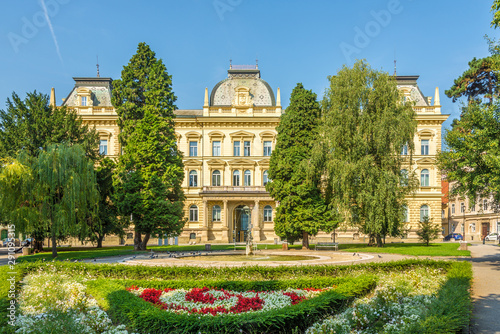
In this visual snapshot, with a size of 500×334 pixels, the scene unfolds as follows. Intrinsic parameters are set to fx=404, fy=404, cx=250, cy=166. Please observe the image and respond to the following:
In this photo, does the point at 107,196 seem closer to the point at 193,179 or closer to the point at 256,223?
the point at 193,179

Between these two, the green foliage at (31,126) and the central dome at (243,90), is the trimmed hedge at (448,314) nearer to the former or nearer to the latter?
the green foliage at (31,126)

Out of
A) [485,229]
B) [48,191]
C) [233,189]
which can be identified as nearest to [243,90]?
[233,189]

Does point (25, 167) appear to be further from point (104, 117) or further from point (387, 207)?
point (104, 117)

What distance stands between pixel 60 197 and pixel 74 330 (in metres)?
21.6

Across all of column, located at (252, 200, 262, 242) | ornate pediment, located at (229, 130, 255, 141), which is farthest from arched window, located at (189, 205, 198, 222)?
ornate pediment, located at (229, 130, 255, 141)

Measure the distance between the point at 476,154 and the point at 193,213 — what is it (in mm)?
38054

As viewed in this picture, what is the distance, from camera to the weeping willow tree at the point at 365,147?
30062 mm

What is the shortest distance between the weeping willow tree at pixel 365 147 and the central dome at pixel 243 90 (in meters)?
22.4

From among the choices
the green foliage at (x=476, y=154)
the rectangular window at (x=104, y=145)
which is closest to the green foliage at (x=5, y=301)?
the green foliage at (x=476, y=154)

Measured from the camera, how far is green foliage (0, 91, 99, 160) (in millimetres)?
31469

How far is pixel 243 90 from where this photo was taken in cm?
5350

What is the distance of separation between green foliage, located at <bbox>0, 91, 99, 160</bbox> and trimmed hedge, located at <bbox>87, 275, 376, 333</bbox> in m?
26.0

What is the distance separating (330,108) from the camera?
108 feet

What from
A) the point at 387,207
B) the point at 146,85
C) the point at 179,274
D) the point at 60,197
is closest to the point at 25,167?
the point at 60,197
